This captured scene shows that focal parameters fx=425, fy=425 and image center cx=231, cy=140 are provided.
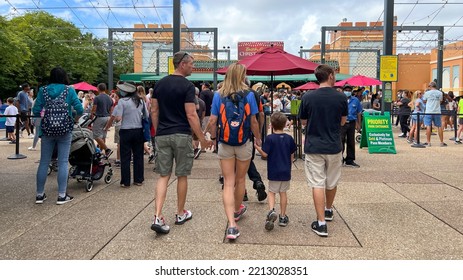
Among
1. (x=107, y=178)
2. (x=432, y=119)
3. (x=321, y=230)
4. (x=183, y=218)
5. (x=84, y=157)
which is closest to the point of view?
(x=321, y=230)

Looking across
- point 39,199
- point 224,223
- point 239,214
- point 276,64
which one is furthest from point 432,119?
point 39,199

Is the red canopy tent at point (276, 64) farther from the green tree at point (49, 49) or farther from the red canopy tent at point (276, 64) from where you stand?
the green tree at point (49, 49)

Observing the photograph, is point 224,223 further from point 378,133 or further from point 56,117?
point 378,133

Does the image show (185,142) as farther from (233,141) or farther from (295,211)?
(295,211)

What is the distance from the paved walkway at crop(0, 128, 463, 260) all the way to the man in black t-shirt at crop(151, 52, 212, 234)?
22.3 inches

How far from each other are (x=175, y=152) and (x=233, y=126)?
0.75m

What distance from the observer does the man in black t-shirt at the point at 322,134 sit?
14.8 ft

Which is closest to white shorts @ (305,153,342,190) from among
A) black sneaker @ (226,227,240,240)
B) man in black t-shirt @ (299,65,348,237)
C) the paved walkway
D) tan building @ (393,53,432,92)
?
man in black t-shirt @ (299,65,348,237)

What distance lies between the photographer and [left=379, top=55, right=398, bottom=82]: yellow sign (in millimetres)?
11656

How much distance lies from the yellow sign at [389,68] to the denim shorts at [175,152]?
28.7ft

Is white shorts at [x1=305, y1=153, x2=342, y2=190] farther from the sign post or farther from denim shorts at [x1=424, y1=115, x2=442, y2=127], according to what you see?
denim shorts at [x1=424, y1=115, x2=442, y2=127]

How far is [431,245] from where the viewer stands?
4145 mm

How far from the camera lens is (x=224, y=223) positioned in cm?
486

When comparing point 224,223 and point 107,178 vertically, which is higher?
point 107,178
